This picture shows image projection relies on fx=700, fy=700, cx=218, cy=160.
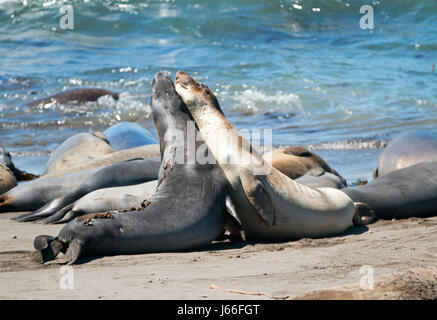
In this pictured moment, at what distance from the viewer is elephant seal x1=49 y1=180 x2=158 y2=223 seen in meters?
6.13

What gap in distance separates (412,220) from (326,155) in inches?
183

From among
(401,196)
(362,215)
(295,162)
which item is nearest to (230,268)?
(362,215)

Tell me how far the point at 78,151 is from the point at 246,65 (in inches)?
421

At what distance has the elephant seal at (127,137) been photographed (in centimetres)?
929

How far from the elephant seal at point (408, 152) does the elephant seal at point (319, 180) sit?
2.60 feet

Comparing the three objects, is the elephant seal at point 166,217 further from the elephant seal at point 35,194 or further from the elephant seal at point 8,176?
the elephant seal at point 8,176

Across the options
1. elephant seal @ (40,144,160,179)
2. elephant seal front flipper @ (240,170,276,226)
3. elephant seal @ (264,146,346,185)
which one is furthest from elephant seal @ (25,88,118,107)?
elephant seal front flipper @ (240,170,276,226)

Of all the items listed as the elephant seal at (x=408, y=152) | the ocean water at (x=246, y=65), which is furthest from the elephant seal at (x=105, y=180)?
the ocean water at (x=246, y=65)

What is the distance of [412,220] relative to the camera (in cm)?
612

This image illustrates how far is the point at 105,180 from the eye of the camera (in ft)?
22.3

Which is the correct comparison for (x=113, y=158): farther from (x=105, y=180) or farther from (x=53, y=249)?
(x=53, y=249)
